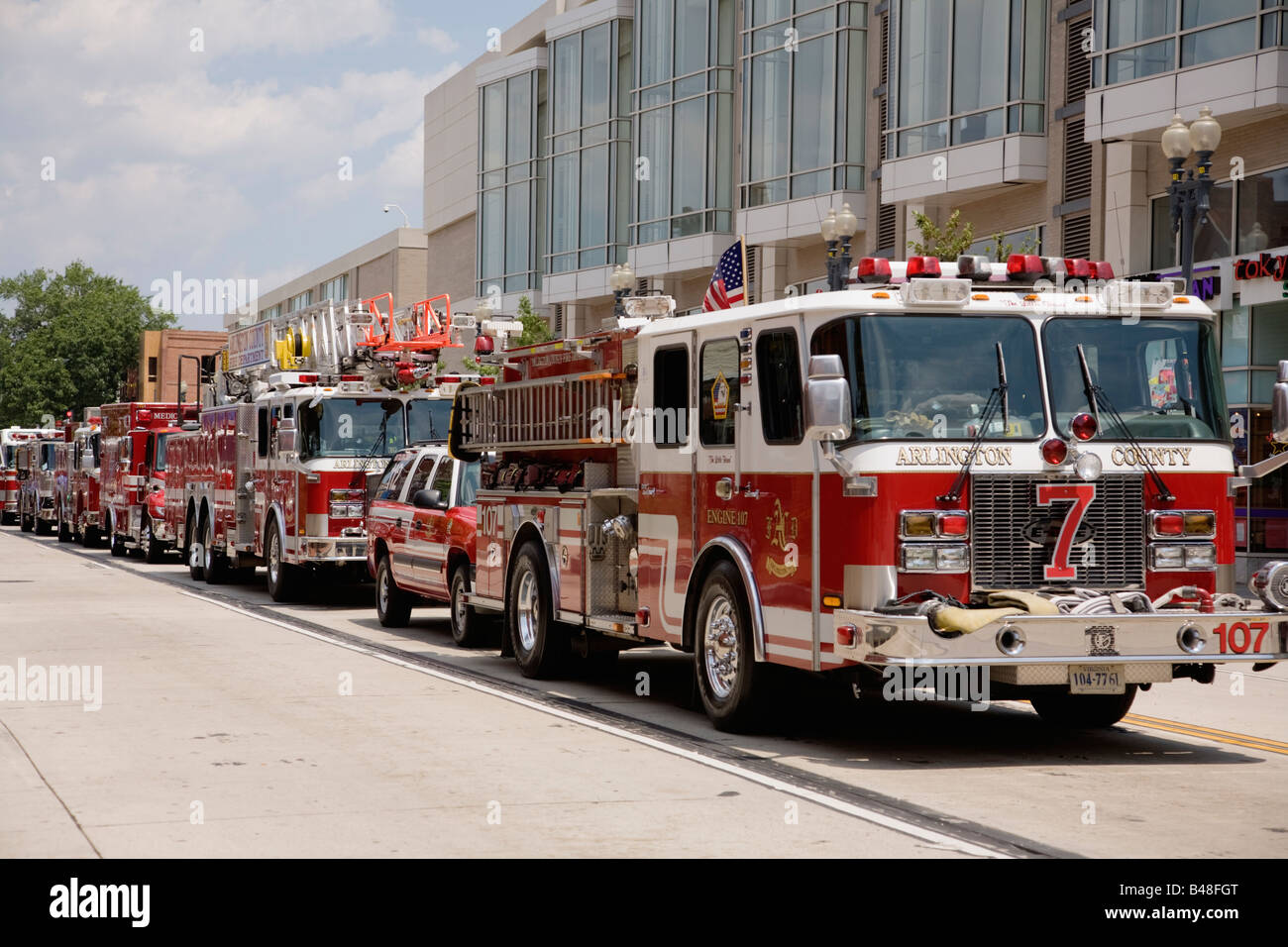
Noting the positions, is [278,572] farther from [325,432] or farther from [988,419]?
[988,419]

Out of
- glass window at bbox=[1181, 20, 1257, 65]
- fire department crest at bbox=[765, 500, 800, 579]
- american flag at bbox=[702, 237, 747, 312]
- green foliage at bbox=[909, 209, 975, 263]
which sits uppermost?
glass window at bbox=[1181, 20, 1257, 65]

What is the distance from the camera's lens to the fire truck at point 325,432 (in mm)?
21641

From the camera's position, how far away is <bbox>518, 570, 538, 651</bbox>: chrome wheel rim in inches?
562

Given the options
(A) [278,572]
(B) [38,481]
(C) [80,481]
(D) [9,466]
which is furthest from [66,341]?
(A) [278,572]

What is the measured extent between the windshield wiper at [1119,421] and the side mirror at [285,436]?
13588 mm

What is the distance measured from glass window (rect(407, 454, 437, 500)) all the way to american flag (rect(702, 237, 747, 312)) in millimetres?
5761

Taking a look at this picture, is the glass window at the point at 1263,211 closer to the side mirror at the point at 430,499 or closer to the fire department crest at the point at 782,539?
the side mirror at the point at 430,499

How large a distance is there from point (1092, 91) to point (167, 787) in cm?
2284

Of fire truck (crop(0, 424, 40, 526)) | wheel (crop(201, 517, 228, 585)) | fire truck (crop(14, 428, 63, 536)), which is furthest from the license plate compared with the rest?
fire truck (crop(0, 424, 40, 526))

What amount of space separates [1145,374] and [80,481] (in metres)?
35.7

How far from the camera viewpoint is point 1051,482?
32.5ft

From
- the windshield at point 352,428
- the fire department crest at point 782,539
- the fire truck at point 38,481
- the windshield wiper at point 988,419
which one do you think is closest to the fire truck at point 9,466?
the fire truck at point 38,481

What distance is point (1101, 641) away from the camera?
9594 mm

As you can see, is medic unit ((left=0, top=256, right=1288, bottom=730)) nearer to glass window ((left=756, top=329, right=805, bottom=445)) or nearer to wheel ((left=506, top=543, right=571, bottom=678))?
glass window ((left=756, top=329, right=805, bottom=445))
